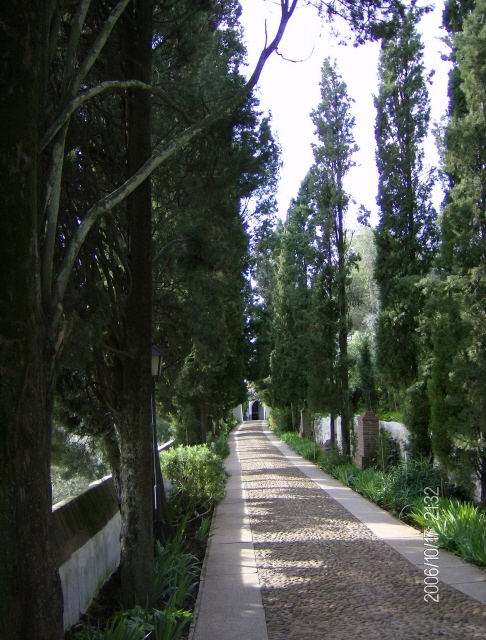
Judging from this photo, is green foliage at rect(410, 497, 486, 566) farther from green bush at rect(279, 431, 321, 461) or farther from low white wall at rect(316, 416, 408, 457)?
green bush at rect(279, 431, 321, 461)

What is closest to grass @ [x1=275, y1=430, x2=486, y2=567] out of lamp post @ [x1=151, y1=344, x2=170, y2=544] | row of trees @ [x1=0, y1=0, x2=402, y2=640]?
lamp post @ [x1=151, y1=344, x2=170, y2=544]

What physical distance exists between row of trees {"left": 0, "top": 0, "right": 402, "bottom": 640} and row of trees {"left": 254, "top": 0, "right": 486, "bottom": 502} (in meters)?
2.70

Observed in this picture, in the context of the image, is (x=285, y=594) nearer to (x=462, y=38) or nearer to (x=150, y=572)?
(x=150, y=572)

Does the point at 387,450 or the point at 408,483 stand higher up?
the point at 387,450

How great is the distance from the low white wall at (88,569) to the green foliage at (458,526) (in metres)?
4.02

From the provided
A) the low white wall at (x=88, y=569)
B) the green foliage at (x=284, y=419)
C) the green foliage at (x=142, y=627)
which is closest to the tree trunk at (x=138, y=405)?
the low white wall at (x=88, y=569)

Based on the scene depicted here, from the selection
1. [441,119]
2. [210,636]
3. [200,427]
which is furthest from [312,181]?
[210,636]

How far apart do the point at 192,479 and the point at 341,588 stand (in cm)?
553

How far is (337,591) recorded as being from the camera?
678 centimetres

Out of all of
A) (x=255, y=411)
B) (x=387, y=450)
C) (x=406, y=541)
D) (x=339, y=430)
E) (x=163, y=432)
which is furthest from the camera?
(x=255, y=411)

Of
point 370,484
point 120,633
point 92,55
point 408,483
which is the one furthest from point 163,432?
point 92,55

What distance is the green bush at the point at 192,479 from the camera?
1170 centimetres

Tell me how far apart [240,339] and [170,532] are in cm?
1338

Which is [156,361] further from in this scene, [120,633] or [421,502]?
[421,502]
